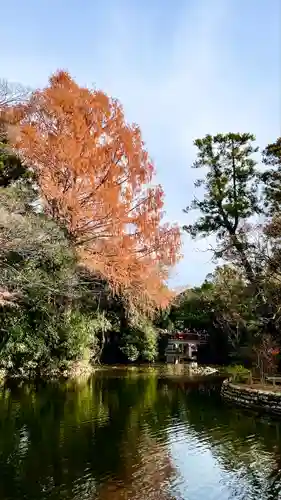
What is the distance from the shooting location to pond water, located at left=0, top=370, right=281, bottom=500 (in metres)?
5.92

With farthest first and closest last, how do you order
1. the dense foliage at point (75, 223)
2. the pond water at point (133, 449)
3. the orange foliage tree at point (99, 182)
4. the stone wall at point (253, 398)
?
the orange foliage tree at point (99, 182) → the dense foliage at point (75, 223) → the stone wall at point (253, 398) → the pond water at point (133, 449)

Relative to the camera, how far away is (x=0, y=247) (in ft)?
38.4

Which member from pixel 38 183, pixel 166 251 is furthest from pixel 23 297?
pixel 166 251

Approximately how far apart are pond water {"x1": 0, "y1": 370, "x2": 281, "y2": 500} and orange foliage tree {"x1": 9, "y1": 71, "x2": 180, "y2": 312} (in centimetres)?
565

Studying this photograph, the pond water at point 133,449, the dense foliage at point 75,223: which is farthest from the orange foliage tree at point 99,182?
the pond water at point 133,449

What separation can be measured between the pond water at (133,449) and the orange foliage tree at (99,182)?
18.5 feet

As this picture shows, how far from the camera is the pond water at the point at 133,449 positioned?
592 centimetres

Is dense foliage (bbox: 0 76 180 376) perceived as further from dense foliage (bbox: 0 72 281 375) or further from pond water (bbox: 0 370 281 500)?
pond water (bbox: 0 370 281 500)

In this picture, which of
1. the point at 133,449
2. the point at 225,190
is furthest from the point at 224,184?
the point at 133,449

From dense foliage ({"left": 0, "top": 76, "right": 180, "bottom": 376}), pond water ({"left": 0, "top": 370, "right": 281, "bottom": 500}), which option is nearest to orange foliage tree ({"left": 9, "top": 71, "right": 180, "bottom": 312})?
dense foliage ({"left": 0, "top": 76, "right": 180, "bottom": 376})

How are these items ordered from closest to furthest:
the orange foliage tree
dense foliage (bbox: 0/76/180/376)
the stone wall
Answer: the stone wall → dense foliage (bbox: 0/76/180/376) → the orange foliage tree

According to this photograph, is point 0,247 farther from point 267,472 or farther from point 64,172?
point 267,472

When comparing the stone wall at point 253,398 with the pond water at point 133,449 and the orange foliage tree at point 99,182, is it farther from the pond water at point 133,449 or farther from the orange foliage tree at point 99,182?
the orange foliage tree at point 99,182

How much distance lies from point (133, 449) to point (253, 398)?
5.44m
